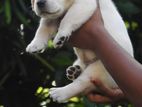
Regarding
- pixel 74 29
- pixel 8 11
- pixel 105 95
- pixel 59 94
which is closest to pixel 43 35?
pixel 74 29

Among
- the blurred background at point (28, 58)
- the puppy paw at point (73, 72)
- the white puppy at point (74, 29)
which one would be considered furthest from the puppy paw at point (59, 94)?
the blurred background at point (28, 58)

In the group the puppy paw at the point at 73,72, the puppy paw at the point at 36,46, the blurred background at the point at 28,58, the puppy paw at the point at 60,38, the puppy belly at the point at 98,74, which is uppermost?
the puppy paw at the point at 60,38

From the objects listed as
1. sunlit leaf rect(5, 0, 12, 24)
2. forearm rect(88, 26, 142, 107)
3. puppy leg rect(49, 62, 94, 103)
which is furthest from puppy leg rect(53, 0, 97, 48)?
sunlit leaf rect(5, 0, 12, 24)

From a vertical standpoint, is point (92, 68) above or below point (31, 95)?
above

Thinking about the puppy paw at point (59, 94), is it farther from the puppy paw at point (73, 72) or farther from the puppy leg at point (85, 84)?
the puppy paw at point (73, 72)

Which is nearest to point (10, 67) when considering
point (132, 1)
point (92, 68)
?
point (132, 1)

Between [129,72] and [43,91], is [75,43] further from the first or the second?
[43,91]
